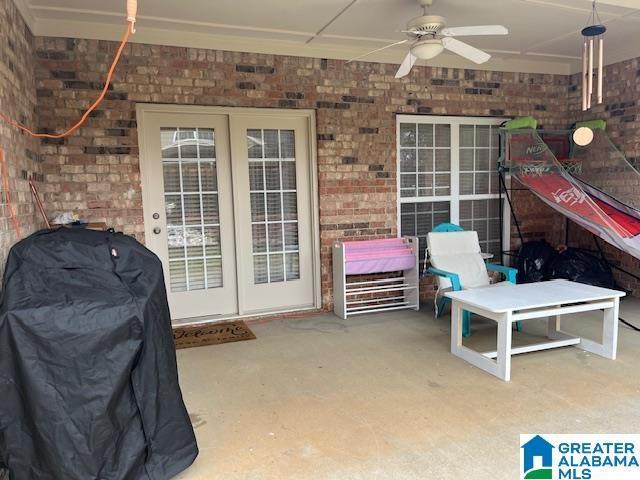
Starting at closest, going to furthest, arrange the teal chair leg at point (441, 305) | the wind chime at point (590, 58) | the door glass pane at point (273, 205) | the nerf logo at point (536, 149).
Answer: the wind chime at point (590, 58), the teal chair leg at point (441, 305), the door glass pane at point (273, 205), the nerf logo at point (536, 149)

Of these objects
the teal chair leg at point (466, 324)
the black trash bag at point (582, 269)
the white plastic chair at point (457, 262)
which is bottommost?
the teal chair leg at point (466, 324)

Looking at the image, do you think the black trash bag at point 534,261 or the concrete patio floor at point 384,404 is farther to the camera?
the black trash bag at point 534,261

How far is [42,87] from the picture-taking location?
13.5 ft

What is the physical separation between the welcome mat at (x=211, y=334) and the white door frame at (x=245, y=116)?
0.13 m

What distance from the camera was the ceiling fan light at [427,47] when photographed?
3545 mm

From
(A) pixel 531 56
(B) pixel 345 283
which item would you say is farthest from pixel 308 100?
(A) pixel 531 56

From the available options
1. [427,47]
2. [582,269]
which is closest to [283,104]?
[427,47]

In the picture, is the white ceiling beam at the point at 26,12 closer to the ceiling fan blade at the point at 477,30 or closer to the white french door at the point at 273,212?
the white french door at the point at 273,212

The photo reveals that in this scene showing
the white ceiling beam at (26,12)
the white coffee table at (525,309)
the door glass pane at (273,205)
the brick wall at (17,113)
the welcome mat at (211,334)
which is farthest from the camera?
the door glass pane at (273,205)

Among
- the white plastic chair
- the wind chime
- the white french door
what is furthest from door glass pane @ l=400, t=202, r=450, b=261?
the wind chime

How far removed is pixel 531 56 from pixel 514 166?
1359 millimetres

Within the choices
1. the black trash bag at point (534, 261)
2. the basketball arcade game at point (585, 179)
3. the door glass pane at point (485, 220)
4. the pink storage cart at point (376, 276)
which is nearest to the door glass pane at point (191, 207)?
A: the pink storage cart at point (376, 276)

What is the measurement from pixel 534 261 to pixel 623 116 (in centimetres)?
189

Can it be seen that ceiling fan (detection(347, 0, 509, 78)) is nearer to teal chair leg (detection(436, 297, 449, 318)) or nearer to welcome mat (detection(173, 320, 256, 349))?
teal chair leg (detection(436, 297, 449, 318))
